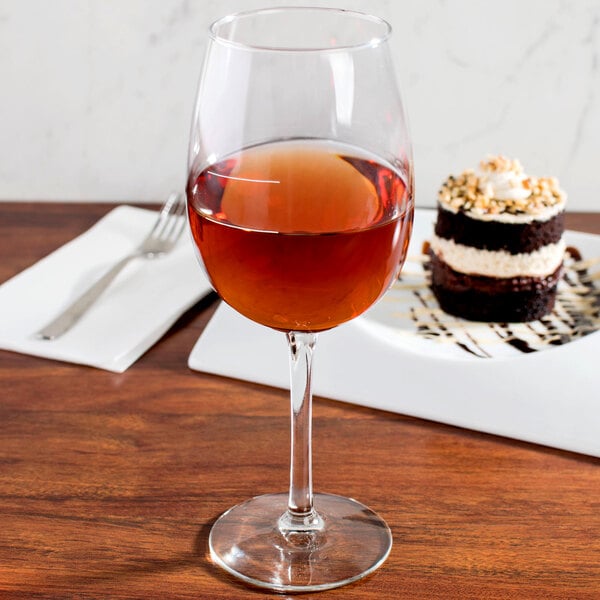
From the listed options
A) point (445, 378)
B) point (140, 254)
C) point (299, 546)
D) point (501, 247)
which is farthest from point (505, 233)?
point (299, 546)

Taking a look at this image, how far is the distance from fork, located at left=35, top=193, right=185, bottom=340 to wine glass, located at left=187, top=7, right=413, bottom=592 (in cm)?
43

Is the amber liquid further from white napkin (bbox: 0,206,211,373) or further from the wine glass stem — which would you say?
white napkin (bbox: 0,206,211,373)

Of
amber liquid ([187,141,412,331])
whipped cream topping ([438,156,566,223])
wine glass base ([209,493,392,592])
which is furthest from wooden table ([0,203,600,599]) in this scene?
whipped cream topping ([438,156,566,223])

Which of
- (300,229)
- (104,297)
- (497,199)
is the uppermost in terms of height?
(300,229)

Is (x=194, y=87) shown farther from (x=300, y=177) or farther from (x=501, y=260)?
(x=300, y=177)

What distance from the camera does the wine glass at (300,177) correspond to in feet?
2.13

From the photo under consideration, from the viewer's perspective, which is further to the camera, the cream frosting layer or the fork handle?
the cream frosting layer

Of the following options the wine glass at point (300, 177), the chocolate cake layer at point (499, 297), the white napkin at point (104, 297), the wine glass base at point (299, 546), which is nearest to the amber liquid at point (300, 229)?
the wine glass at point (300, 177)

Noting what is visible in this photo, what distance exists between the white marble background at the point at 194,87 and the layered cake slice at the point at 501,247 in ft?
1.22

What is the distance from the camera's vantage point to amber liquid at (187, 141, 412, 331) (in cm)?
65

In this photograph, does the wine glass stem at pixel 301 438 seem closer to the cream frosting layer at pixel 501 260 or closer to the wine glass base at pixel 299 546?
the wine glass base at pixel 299 546

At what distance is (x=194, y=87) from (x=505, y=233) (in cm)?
60

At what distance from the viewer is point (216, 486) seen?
2.73ft

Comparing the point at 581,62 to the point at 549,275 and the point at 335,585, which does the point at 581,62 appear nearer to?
the point at 549,275
